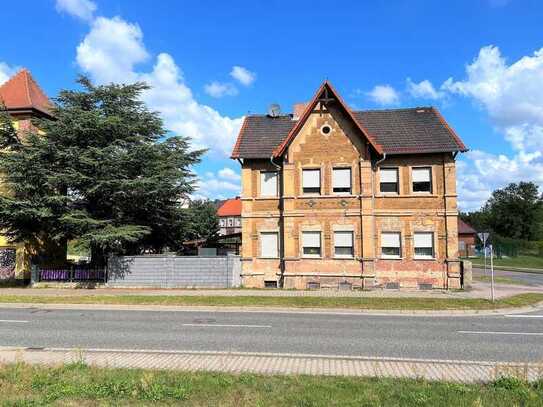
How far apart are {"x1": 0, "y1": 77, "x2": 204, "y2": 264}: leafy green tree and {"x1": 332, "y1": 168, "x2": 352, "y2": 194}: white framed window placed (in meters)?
9.72

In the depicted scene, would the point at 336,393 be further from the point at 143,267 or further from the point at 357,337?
the point at 143,267

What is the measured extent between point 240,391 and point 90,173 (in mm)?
21229

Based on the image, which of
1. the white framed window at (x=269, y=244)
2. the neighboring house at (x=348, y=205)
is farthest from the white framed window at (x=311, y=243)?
the white framed window at (x=269, y=244)

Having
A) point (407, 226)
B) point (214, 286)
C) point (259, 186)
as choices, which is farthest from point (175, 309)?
point (407, 226)

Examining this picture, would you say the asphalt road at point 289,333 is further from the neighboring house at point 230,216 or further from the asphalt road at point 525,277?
the neighboring house at point 230,216

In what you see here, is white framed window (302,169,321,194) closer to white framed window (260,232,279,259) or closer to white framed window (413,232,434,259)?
white framed window (260,232,279,259)

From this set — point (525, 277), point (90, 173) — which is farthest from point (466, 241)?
point (90, 173)

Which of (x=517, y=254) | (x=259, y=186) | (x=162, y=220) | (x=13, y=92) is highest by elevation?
(x=13, y=92)

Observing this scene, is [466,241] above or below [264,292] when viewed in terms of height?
above

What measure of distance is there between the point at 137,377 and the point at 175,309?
10.5 metres

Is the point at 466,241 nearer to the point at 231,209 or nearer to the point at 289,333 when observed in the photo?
the point at 231,209

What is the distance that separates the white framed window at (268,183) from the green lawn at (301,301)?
25.6 ft

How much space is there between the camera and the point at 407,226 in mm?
23672

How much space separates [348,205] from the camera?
936 inches
